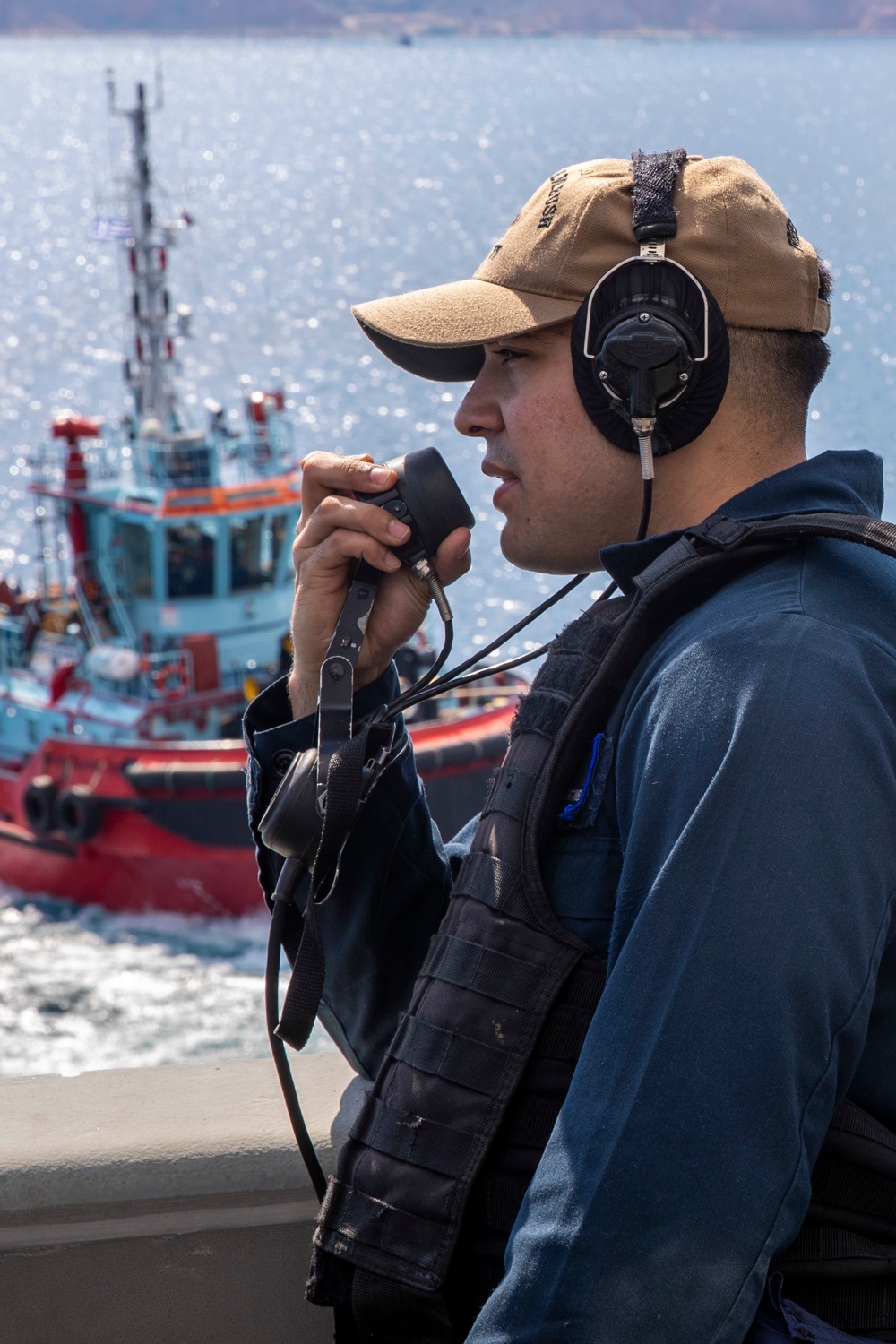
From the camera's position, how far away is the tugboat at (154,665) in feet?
50.5

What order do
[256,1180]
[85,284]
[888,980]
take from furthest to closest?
[85,284] < [256,1180] < [888,980]

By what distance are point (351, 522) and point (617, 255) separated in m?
0.48

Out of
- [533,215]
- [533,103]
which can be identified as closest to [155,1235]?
[533,215]

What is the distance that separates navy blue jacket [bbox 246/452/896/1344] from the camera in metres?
1.32

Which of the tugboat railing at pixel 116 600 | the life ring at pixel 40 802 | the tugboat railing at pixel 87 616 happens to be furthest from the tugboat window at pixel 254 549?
the life ring at pixel 40 802

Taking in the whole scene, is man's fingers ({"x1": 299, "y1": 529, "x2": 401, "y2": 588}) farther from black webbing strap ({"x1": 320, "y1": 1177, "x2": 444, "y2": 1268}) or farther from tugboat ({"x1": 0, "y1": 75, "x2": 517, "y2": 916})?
tugboat ({"x1": 0, "y1": 75, "x2": 517, "y2": 916})

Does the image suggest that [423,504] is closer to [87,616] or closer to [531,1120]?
[531,1120]

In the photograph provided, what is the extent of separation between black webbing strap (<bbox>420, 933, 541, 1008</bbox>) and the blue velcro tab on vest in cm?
15

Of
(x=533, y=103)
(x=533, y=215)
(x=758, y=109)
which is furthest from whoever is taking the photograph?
(x=533, y=103)

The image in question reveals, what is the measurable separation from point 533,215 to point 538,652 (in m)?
0.55

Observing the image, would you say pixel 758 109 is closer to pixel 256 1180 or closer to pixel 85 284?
pixel 85 284

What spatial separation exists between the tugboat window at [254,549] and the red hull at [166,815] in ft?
6.17

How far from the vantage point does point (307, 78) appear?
469 feet

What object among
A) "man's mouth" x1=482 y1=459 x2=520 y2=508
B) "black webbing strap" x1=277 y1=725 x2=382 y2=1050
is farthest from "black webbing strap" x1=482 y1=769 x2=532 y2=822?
"man's mouth" x1=482 y1=459 x2=520 y2=508
